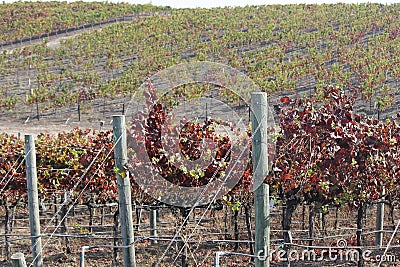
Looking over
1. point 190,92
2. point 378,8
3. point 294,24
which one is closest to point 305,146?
point 190,92

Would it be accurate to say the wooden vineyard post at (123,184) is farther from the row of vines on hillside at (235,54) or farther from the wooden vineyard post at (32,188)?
the row of vines on hillside at (235,54)

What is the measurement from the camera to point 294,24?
33.1 metres

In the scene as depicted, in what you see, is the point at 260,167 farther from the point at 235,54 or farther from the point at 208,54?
the point at 208,54

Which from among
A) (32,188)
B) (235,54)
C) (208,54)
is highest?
(208,54)

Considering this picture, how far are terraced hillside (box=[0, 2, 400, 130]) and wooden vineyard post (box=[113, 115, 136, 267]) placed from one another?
1391cm

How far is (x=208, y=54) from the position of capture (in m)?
28.8

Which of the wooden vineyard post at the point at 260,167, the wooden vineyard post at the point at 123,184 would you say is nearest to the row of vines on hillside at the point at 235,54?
the wooden vineyard post at the point at 123,184

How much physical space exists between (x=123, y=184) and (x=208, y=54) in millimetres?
24649

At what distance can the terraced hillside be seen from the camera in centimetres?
2256

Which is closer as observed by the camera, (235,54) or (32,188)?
(32,188)

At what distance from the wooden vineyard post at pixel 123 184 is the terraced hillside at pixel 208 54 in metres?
13.9

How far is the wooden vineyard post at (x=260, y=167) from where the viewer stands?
12.1 ft

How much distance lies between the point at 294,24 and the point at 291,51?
5736 mm

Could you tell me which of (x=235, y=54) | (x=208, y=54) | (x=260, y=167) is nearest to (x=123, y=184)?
(x=260, y=167)
